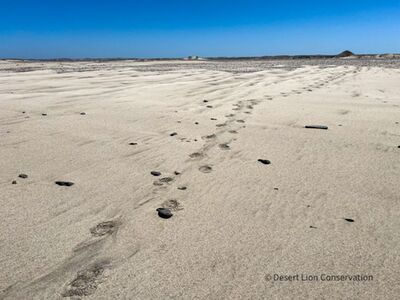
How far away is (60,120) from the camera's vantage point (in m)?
5.04

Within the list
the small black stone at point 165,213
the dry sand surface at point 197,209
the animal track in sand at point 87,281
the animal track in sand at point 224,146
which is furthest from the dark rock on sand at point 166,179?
the animal track in sand at point 87,281

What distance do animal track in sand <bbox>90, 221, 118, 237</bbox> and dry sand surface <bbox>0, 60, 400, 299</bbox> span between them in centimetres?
1

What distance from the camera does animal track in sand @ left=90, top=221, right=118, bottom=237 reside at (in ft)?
7.10

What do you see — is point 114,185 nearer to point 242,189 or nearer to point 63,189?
point 63,189

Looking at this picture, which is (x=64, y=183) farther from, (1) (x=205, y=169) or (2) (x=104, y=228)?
(1) (x=205, y=169)

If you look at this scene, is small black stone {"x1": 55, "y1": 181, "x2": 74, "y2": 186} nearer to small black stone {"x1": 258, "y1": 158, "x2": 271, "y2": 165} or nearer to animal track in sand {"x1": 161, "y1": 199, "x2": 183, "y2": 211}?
animal track in sand {"x1": 161, "y1": 199, "x2": 183, "y2": 211}

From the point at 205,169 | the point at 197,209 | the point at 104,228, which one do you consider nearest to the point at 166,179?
the point at 205,169

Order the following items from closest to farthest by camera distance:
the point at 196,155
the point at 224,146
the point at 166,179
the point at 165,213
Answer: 1. the point at 165,213
2. the point at 166,179
3. the point at 196,155
4. the point at 224,146

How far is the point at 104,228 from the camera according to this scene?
222cm

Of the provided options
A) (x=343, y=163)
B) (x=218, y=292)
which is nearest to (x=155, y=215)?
(x=218, y=292)

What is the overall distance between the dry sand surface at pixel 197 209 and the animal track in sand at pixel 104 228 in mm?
11

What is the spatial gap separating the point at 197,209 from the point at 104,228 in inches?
24.2

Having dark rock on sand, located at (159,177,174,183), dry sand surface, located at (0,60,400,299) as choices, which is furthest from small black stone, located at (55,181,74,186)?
dark rock on sand, located at (159,177,174,183)

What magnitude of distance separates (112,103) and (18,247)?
4840 millimetres
